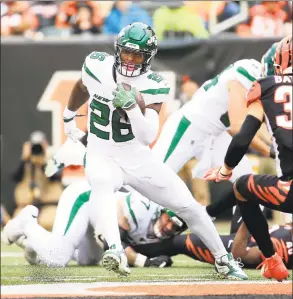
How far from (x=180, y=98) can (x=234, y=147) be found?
597cm

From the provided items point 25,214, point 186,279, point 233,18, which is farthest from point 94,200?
point 233,18

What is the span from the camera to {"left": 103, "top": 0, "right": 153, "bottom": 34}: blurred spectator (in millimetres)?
12086

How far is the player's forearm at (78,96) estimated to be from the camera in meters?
6.62

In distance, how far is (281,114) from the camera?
5398 millimetres

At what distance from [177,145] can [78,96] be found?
139cm

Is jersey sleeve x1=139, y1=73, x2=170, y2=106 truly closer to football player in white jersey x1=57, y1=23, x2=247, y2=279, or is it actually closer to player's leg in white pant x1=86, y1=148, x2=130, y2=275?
football player in white jersey x1=57, y1=23, x2=247, y2=279

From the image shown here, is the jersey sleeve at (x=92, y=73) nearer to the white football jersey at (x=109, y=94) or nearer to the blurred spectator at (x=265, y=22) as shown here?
the white football jersey at (x=109, y=94)

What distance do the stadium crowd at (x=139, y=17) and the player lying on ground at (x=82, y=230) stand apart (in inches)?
188

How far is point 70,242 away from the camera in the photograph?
685 cm

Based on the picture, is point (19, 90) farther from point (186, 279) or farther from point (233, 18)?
point (186, 279)

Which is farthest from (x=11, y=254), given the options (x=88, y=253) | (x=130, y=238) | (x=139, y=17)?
(x=139, y=17)

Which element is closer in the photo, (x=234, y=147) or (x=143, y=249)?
(x=234, y=147)

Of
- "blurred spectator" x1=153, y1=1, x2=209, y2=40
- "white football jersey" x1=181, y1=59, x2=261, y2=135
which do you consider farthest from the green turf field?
"blurred spectator" x1=153, y1=1, x2=209, y2=40

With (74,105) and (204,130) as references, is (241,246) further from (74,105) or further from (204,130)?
(74,105)
